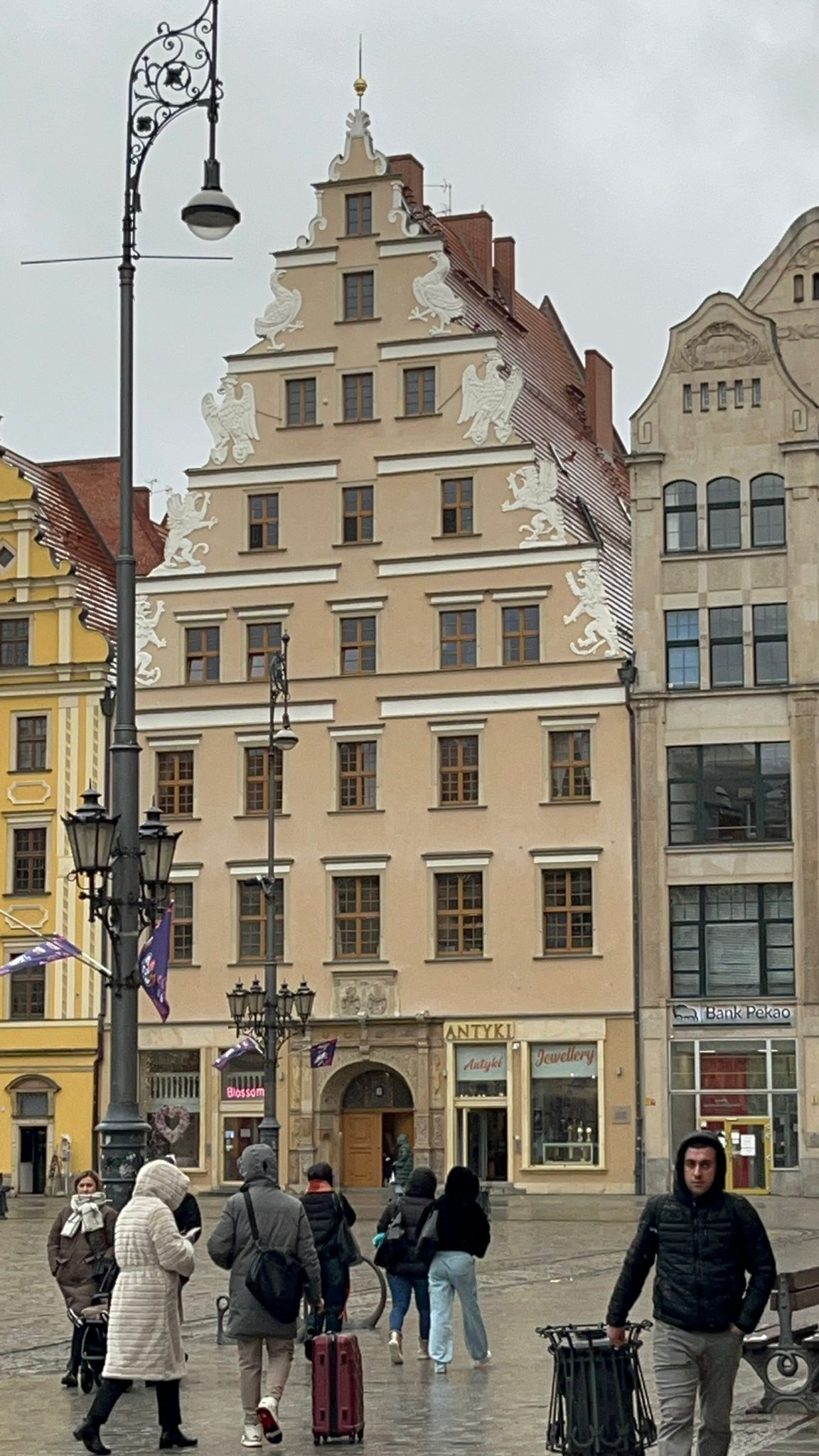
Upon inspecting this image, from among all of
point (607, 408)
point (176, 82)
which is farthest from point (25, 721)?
point (176, 82)

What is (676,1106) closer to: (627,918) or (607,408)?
(627,918)

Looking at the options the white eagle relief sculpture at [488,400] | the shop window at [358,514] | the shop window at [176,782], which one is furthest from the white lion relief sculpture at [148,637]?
the white eagle relief sculpture at [488,400]

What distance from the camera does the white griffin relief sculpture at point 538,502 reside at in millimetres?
52594

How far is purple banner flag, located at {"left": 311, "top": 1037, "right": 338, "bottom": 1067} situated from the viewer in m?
50.7

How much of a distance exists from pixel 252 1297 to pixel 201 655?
42205 mm

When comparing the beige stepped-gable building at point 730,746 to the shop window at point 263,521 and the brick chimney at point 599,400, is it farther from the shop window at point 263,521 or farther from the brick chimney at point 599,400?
the brick chimney at point 599,400

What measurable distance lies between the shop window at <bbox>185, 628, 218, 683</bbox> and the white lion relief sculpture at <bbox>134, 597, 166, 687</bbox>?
2.18 feet

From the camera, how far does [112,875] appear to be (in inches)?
746

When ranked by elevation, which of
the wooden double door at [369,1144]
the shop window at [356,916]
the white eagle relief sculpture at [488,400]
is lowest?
the wooden double door at [369,1144]

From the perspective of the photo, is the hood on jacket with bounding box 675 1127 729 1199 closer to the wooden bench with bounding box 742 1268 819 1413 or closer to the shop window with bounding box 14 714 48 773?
the wooden bench with bounding box 742 1268 819 1413

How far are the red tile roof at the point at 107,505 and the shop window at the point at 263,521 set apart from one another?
748 centimetres

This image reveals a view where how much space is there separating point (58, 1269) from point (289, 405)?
3970 cm

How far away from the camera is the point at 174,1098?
54.4 metres

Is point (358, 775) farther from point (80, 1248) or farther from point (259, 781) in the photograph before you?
point (80, 1248)
